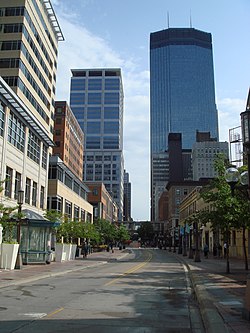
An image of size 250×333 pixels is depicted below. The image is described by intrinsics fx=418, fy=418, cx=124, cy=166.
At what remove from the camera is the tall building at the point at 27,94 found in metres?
41.2

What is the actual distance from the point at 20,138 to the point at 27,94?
13621mm

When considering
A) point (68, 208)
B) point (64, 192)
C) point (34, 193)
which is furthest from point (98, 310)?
point (68, 208)

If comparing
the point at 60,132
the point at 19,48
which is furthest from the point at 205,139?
the point at 19,48

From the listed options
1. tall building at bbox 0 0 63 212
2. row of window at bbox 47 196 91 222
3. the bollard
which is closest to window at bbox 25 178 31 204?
tall building at bbox 0 0 63 212


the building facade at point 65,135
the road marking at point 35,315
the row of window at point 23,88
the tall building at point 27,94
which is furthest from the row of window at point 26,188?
the building facade at point 65,135

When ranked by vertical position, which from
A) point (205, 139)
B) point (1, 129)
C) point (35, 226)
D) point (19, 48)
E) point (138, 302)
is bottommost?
point (138, 302)

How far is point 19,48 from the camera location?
54750 millimetres

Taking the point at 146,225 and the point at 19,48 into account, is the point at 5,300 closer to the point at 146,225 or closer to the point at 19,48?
the point at 19,48

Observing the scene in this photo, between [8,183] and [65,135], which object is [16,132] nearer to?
[8,183]

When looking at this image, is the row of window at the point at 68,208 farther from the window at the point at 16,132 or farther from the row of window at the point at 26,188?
the window at the point at 16,132

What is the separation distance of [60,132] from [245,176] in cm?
9500

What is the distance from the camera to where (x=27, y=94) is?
56.3 metres

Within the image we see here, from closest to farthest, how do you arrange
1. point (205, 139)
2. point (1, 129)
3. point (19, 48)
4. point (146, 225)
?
1. point (1, 129)
2. point (19, 48)
3. point (146, 225)
4. point (205, 139)

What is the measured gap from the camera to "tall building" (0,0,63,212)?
41156 millimetres
